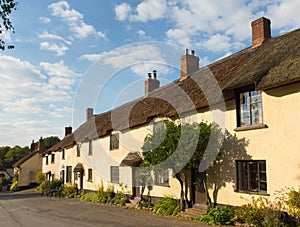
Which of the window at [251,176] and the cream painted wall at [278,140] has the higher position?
the cream painted wall at [278,140]

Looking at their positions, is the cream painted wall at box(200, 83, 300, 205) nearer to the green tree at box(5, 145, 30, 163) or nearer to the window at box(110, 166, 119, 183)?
the window at box(110, 166, 119, 183)

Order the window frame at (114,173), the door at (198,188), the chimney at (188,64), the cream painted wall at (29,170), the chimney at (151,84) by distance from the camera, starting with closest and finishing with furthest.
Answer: the door at (198,188) → the chimney at (188,64) → the window frame at (114,173) → the chimney at (151,84) → the cream painted wall at (29,170)

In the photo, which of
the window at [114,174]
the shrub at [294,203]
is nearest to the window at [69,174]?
the window at [114,174]

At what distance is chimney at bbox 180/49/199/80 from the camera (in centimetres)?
2065

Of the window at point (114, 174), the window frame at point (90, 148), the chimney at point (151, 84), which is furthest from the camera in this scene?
the window frame at point (90, 148)

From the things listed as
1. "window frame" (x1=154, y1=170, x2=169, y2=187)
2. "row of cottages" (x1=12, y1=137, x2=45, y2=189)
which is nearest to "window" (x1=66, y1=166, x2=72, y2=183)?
"row of cottages" (x1=12, y1=137, x2=45, y2=189)

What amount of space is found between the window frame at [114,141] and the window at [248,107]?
1157cm

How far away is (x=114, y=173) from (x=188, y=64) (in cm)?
977

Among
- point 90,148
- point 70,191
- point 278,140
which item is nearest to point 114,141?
point 90,148

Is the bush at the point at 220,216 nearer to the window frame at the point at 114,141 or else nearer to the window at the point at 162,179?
the window at the point at 162,179

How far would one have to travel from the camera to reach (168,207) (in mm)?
14883

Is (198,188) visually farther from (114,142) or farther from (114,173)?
(114,142)

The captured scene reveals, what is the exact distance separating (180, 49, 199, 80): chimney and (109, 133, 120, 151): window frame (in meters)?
6.51

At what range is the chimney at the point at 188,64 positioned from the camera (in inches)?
813
